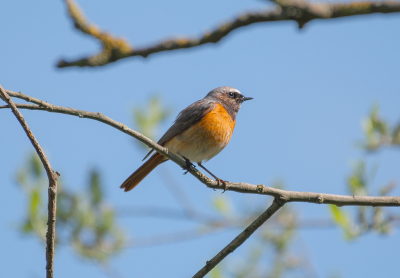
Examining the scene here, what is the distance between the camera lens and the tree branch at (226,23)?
133cm

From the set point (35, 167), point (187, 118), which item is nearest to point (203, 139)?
point (187, 118)

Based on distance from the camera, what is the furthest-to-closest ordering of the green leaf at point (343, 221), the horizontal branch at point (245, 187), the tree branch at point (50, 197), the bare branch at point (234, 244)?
the green leaf at point (343, 221) → the bare branch at point (234, 244) → the horizontal branch at point (245, 187) → the tree branch at point (50, 197)

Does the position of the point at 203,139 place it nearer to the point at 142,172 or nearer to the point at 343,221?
the point at 142,172

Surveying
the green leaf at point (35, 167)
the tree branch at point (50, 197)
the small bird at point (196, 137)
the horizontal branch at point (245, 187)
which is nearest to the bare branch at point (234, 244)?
the horizontal branch at point (245, 187)

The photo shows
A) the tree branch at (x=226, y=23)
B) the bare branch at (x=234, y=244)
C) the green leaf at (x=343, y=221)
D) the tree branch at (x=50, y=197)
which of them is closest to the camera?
the tree branch at (x=226, y=23)

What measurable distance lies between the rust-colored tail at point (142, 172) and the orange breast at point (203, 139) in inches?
11.2

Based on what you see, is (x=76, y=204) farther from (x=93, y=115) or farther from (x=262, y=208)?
(x=93, y=115)

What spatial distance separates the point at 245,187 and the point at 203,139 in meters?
2.42

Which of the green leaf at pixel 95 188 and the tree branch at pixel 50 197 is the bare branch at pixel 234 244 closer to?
the tree branch at pixel 50 197

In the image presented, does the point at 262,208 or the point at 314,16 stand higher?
the point at 262,208

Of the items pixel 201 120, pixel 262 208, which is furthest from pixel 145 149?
pixel 262 208

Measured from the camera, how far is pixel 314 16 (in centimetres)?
133

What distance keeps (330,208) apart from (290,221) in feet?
7.79

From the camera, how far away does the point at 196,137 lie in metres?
6.06
